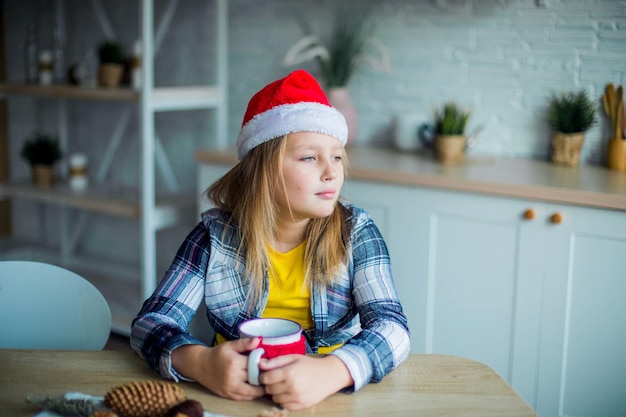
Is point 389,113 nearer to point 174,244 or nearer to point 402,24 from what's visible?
point 402,24

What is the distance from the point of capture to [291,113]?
4.70 ft

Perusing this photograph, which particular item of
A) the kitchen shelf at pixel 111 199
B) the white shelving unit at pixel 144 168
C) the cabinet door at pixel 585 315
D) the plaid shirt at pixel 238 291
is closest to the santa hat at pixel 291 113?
the plaid shirt at pixel 238 291

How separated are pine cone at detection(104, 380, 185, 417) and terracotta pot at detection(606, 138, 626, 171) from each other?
172cm

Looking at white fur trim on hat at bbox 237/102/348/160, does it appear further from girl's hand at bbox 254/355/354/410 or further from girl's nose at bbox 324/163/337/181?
girl's hand at bbox 254/355/354/410

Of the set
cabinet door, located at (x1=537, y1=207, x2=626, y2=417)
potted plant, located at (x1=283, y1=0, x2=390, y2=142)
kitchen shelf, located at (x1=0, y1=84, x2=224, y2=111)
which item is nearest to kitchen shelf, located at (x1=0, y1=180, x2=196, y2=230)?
kitchen shelf, located at (x1=0, y1=84, x2=224, y2=111)

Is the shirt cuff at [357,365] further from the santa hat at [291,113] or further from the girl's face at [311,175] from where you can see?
the santa hat at [291,113]

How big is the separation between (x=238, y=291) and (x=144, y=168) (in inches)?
54.3

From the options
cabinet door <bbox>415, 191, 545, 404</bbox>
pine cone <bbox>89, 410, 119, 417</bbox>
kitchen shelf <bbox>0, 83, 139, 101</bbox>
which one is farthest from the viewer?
kitchen shelf <bbox>0, 83, 139, 101</bbox>

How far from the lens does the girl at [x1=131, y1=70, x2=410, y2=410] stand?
140cm

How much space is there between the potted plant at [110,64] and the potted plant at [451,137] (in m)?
1.35

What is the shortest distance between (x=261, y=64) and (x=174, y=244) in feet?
3.02

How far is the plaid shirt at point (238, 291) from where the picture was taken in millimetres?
1341

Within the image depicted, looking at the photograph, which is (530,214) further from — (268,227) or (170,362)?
(170,362)

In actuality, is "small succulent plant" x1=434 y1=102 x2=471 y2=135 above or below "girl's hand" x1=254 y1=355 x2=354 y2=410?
above
